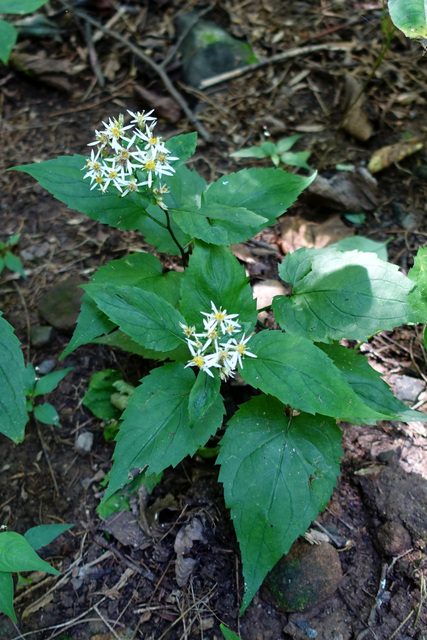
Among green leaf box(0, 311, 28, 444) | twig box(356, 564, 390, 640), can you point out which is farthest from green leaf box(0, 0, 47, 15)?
twig box(356, 564, 390, 640)

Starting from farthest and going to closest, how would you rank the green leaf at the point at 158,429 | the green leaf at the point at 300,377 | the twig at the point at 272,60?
the twig at the point at 272,60 < the green leaf at the point at 158,429 < the green leaf at the point at 300,377

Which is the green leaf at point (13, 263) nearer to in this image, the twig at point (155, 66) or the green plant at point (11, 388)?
the green plant at point (11, 388)

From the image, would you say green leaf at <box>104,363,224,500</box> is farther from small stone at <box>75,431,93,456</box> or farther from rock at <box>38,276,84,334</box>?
rock at <box>38,276,84,334</box>

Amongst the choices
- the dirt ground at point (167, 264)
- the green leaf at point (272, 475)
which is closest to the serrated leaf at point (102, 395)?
the dirt ground at point (167, 264)

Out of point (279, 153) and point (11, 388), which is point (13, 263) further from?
point (279, 153)

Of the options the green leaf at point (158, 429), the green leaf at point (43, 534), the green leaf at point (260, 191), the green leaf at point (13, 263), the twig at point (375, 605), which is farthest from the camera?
the green leaf at point (13, 263)

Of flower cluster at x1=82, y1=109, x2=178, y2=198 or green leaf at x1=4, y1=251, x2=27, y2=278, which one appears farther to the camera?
green leaf at x1=4, y1=251, x2=27, y2=278

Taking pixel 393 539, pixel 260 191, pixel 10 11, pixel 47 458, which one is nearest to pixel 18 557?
pixel 47 458
